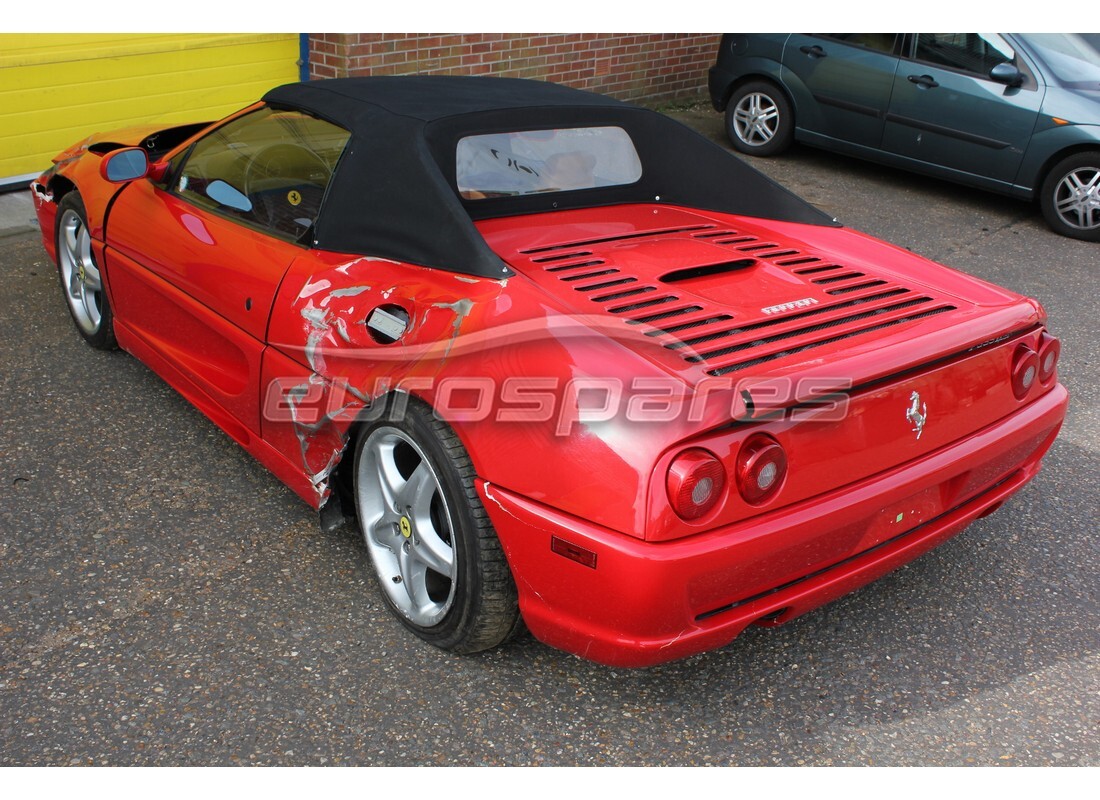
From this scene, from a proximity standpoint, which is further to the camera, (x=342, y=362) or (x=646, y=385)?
(x=342, y=362)

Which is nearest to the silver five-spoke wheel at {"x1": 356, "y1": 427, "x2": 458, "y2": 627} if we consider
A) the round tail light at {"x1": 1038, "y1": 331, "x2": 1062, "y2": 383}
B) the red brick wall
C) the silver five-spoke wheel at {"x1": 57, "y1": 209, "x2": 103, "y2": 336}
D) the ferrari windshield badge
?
the ferrari windshield badge

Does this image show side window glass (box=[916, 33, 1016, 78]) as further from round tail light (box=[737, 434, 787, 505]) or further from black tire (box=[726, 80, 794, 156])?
round tail light (box=[737, 434, 787, 505])

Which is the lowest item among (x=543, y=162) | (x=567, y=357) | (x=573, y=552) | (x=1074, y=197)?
(x=1074, y=197)

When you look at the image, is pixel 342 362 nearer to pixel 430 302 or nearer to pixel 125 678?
pixel 430 302

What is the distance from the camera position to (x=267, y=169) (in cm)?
358

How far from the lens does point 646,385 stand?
239 centimetres

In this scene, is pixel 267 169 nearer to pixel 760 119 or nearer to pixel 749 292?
pixel 749 292

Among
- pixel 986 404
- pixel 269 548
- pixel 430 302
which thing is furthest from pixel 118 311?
pixel 986 404

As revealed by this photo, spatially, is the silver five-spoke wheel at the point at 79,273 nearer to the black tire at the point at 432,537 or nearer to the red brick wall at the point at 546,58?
the black tire at the point at 432,537

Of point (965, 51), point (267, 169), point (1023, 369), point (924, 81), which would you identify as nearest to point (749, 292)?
point (1023, 369)

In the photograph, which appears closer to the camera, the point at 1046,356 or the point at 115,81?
the point at 1046,356

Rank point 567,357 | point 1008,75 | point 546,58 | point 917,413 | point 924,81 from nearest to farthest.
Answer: point 567,357 < point 917,413 < point 1008,75 < point 924,81 < point 546,58

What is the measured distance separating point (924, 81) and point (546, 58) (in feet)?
10.3

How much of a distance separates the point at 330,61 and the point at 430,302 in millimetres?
5449
